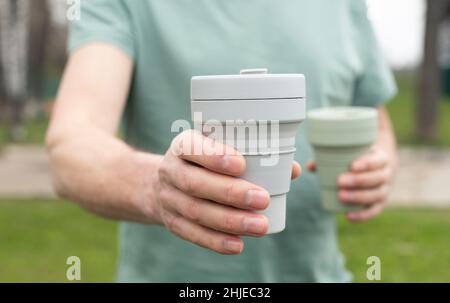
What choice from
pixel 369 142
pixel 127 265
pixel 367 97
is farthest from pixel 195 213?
pixel 367 97

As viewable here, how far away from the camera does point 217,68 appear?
6.27 ft

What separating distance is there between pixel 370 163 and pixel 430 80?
33.4ft

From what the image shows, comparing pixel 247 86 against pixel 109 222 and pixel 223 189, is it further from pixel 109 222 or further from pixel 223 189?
pixel 109 222

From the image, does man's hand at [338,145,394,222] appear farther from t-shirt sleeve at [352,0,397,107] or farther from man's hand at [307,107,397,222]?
t-shirt sleeve at [352,0,397,107]

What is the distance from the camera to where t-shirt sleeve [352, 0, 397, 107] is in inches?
86.2

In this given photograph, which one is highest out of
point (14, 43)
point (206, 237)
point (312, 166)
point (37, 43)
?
point (37, 43)

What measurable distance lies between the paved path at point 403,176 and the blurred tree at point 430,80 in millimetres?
819

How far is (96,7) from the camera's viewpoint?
1.90 metres

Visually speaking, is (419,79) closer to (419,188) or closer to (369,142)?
(419,188)

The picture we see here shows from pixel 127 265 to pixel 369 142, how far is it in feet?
2.74

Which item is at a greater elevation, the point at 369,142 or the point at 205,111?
the point at 369,142

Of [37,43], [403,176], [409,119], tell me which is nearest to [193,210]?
[403,176]

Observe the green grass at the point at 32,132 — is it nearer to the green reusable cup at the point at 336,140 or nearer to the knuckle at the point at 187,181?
the green reusable cup at the point at 336,140

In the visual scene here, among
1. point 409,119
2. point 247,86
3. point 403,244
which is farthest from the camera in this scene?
point 409,119
